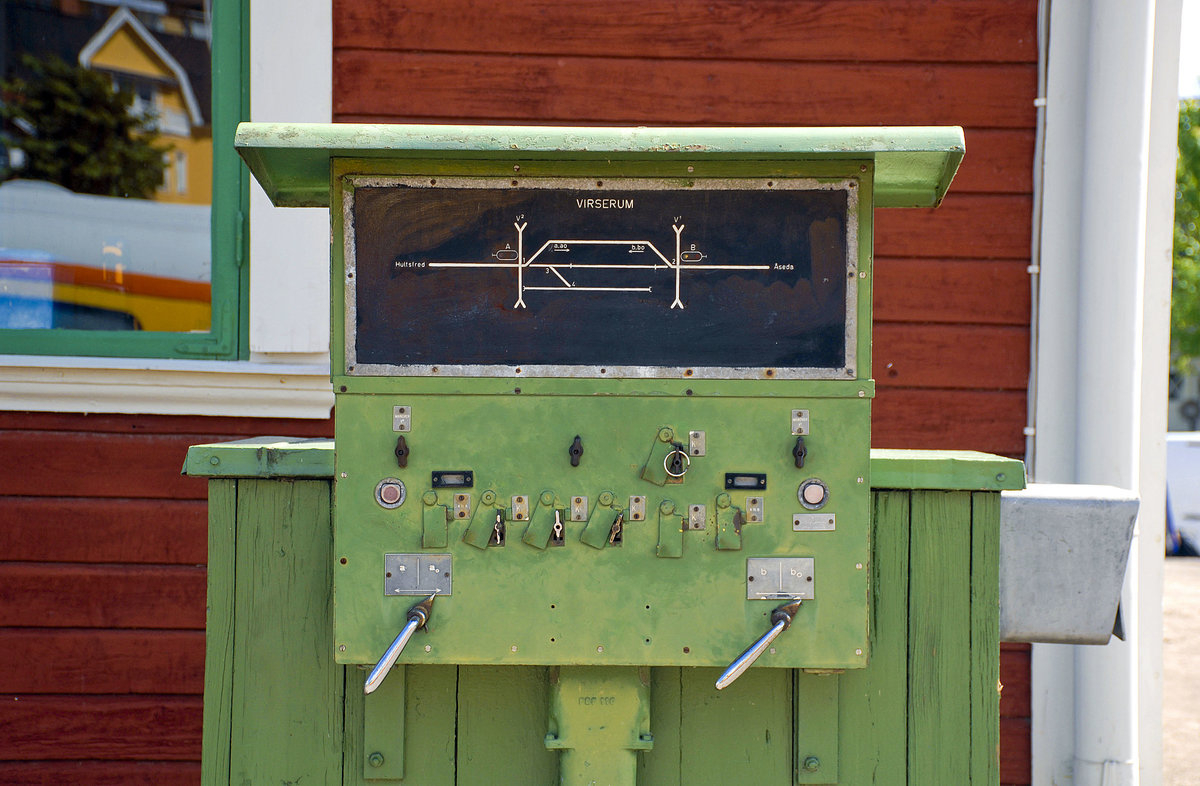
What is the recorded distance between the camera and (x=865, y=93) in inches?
112

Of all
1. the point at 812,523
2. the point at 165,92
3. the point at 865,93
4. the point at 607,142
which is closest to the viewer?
the point at 607,142

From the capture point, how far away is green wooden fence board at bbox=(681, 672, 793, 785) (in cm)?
183

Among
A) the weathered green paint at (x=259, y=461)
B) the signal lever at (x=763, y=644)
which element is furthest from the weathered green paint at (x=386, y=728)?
the signal lever at (x=763, y=644)

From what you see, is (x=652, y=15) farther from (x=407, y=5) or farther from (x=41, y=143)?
(x=41, y=143)

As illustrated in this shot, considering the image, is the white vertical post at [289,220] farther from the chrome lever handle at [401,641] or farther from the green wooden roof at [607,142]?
the chrome lever handle at [401,641]

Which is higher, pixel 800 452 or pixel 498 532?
pixel 800 452

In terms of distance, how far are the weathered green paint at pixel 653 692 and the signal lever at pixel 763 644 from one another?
8.7 inches

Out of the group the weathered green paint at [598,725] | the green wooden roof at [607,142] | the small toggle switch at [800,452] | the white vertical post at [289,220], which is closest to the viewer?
the green wooden roof at [607,142]

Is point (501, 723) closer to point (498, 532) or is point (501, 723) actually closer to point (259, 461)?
point (498, 532)

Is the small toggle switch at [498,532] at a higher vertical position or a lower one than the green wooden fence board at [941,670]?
higher

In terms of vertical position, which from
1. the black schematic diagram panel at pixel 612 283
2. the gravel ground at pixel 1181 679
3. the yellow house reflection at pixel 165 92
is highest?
the yellow house reflection at pixel 165 92

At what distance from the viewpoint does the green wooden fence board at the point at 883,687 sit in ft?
5.98

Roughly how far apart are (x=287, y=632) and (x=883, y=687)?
1164mm

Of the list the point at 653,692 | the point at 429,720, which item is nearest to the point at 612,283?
the point at 653,692
